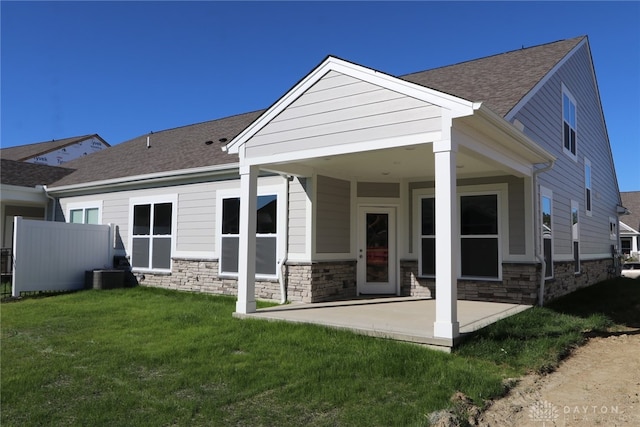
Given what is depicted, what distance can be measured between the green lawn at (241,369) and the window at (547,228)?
2175mm

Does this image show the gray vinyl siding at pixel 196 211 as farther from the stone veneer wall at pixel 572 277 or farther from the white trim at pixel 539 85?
the stone veneer wall at pixel 572 277

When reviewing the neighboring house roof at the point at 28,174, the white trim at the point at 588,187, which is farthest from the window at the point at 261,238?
the white trim at the point at 588,187

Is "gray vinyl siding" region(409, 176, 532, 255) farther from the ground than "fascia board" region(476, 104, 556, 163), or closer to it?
closer to it

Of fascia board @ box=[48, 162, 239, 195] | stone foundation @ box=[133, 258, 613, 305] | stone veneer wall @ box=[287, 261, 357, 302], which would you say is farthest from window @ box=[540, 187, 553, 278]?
fascia board @ box=[48, 162, 239, 195]

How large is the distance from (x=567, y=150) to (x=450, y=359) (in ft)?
29.8

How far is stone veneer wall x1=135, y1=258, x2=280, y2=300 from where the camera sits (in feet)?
31.3

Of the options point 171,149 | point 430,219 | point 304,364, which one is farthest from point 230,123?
point 304,364

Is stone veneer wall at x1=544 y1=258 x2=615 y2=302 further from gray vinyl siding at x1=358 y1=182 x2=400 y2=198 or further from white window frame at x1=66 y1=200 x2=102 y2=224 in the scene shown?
white window frame at x1=66 y1=200 x2=102 y2=224

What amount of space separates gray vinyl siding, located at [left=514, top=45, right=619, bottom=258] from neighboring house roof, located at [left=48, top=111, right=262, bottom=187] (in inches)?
274

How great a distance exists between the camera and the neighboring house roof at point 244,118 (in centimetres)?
959

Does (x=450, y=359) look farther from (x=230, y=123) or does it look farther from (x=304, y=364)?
(x=230, y=123)

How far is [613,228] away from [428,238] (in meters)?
12.5

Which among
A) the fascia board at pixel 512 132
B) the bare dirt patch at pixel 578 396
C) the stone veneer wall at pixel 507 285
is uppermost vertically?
the fascia board at pixel 512 132

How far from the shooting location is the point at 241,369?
4859mm
